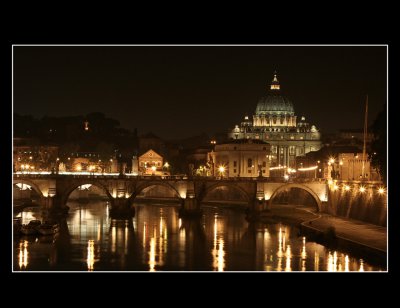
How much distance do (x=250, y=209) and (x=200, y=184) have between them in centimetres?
328

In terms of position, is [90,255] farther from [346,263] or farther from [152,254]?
[346,263]

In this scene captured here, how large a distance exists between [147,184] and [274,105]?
60.3 meters

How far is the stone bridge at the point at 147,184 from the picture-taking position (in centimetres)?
4544

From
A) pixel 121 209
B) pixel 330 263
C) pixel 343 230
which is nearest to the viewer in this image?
pixel 330 263

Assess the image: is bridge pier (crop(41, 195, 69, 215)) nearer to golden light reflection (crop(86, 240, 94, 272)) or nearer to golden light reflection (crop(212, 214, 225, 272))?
golden light reflection (crop(212, 214, 225, 272))

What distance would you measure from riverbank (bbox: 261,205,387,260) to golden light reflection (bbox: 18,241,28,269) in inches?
397

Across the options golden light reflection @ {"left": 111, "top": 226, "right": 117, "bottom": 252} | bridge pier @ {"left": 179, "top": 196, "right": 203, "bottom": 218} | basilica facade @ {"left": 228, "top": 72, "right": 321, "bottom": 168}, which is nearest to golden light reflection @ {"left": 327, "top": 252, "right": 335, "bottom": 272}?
golden light reflection @ {"left": 111, "top": 226, "right": 117, "bottom": 252}

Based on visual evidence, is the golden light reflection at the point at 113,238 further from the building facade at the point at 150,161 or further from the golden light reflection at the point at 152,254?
the building facade at the point at 150,161

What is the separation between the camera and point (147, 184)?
4691cm

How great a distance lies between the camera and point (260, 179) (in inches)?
1823

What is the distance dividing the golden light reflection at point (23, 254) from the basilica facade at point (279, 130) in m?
63.4

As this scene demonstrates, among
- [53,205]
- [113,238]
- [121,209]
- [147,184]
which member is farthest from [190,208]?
[113,238]

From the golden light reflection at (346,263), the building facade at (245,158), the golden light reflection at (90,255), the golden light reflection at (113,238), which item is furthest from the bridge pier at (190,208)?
the building facade at (245,158)
